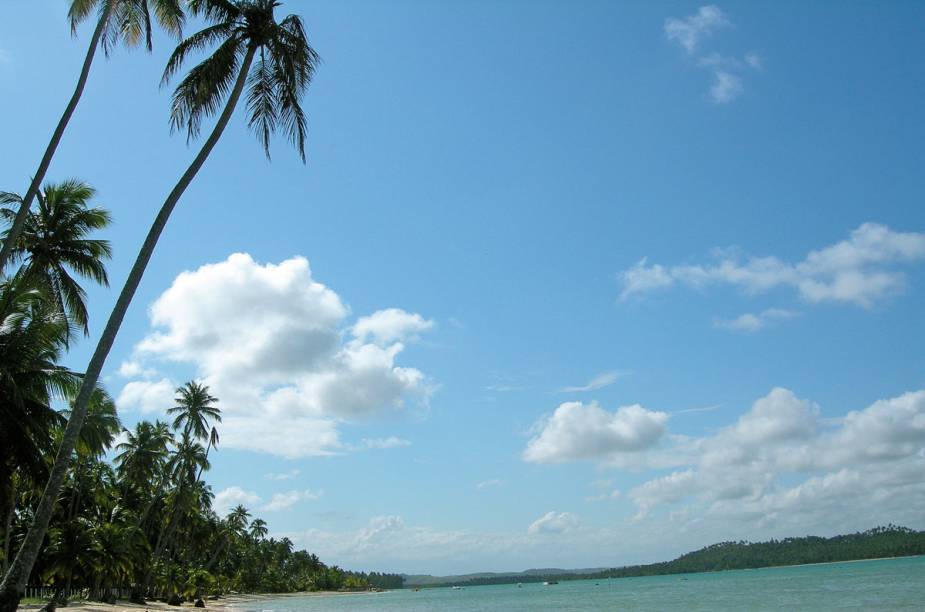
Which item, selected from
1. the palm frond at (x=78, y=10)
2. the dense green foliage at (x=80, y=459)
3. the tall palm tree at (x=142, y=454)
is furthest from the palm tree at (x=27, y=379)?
the tall palm tree at (x=142, y=454)

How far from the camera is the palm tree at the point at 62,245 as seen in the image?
21047 mm

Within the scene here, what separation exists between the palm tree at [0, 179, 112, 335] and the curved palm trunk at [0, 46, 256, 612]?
7963 millimetres

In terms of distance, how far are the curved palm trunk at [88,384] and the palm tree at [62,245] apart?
7.96 m

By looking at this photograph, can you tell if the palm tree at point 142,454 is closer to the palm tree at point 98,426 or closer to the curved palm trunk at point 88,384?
the palm tree at point 98,426

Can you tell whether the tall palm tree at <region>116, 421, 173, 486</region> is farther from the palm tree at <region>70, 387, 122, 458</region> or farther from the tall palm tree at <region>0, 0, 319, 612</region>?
the tall palm tree at <region>0, 0, 319, 612</region>

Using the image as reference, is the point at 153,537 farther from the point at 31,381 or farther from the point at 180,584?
the point at 31,381

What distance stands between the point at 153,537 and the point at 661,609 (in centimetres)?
4455

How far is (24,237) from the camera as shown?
20781 millimetres

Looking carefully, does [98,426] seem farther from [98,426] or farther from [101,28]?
[101,28]

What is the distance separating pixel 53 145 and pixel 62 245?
17.6 ft

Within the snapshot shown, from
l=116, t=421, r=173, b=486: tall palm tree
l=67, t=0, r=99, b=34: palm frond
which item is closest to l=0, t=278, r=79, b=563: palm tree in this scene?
l=67, t=0, r=99, b=34: palm frond

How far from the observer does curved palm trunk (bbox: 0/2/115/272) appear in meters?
16.8

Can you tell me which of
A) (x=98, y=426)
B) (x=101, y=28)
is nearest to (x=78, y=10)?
(x=101, y=28)

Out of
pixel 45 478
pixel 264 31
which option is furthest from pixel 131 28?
pixel 45 478
